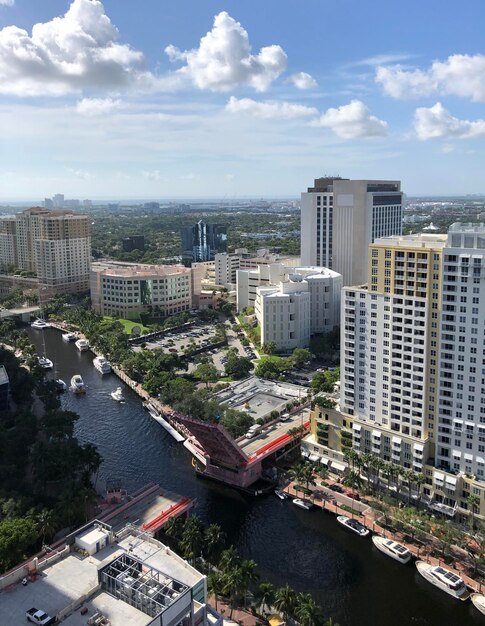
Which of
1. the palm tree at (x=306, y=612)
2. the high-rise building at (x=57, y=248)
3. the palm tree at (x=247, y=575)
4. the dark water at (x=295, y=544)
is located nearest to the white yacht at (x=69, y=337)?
the high-rise building at (x=57, y=248)

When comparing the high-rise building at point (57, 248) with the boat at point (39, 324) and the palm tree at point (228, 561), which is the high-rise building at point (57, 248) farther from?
the palm tree at point (228, 561)

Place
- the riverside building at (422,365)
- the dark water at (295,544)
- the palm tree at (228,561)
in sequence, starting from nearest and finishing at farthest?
the palm tree at (228,561) → the dark water at (295,544) → the riverside building at (422,365)

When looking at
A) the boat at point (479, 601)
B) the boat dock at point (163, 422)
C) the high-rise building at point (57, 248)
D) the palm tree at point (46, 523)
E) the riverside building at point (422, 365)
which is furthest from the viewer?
the high-rise building at point (57, 248)

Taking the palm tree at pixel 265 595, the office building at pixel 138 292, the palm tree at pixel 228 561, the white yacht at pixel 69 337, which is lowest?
the palm tree at pixel 265 595

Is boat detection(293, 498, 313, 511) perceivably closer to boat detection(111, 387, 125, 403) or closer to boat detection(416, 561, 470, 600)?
boat detection(416, 561, 470, 600)

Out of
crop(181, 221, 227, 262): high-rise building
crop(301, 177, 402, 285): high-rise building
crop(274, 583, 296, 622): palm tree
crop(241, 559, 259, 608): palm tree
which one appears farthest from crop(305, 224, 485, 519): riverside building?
crop(181, 221, 227, 262): high-rise building

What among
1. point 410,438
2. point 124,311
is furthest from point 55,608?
point 124,311

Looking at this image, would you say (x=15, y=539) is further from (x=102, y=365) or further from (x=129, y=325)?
(x=129, y=325)
